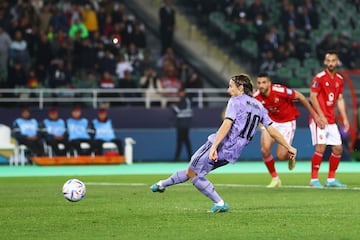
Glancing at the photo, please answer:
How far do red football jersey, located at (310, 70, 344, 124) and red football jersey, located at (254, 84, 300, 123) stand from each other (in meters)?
0.50

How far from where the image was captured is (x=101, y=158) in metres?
30.8

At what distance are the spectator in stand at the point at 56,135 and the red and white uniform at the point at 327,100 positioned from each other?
41.8ft

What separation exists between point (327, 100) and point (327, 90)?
0.62ft

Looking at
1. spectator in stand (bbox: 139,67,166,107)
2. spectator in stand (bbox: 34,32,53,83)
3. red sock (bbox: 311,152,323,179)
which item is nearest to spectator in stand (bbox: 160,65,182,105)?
spectator in stand (bbox: 139,67,166,107)

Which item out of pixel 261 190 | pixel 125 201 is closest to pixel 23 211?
pixel 125 201

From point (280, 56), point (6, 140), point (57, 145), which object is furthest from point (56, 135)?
point (280, 56)

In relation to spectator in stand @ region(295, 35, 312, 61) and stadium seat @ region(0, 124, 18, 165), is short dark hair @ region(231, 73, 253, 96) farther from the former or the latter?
spectator in stand @ region(295, 35, 312, 61)

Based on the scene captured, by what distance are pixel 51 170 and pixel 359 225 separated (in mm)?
16628

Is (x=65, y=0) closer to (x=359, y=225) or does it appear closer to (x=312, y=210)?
(x=312, y=210)

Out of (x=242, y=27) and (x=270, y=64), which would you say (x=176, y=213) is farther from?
(x=242, y=27)

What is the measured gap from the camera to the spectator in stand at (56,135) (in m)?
30.8

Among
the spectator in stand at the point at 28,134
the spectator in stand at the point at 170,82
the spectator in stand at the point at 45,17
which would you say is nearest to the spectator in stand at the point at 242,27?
the spectator in stand at the point at 170,82

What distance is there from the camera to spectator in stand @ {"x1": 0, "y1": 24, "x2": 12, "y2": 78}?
31641mm

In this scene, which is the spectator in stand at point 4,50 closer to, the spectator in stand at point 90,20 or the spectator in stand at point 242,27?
the spectator in stand at point 90,20
